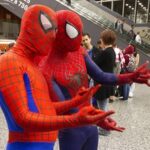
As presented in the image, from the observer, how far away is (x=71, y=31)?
2219 mm

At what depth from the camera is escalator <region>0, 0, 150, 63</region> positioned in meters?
15.5

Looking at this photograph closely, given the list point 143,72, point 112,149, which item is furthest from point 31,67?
point 112,149

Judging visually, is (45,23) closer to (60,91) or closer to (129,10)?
(60,91)

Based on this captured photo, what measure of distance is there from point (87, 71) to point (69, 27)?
323mm

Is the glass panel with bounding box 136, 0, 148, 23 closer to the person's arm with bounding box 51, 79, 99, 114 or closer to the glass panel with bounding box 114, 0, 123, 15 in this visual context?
the glass panel with bounding box 114, 0, 123, 15

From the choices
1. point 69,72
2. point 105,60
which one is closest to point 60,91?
point 69,72

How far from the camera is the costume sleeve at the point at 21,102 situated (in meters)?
1.60

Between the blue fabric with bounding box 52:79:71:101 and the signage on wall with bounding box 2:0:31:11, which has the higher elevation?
the signage on wall with bounding box 2:0:31:11

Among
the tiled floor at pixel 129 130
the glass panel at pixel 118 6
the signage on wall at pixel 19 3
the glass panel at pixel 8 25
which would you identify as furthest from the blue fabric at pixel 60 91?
the glass panel at pixel 118 6

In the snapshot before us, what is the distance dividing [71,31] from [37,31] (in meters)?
0.46

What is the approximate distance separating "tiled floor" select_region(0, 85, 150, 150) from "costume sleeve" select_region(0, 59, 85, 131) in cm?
261

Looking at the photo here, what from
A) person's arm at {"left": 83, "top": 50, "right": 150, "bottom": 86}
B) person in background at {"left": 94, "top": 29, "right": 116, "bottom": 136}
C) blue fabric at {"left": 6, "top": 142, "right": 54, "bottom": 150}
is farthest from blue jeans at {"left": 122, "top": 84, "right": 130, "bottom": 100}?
blue fabric at {"left": 6, "top": 142, "right": 54, "bottom": 150}

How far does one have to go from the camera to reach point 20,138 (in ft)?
5.68

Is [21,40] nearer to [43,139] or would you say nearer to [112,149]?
[43,139]
